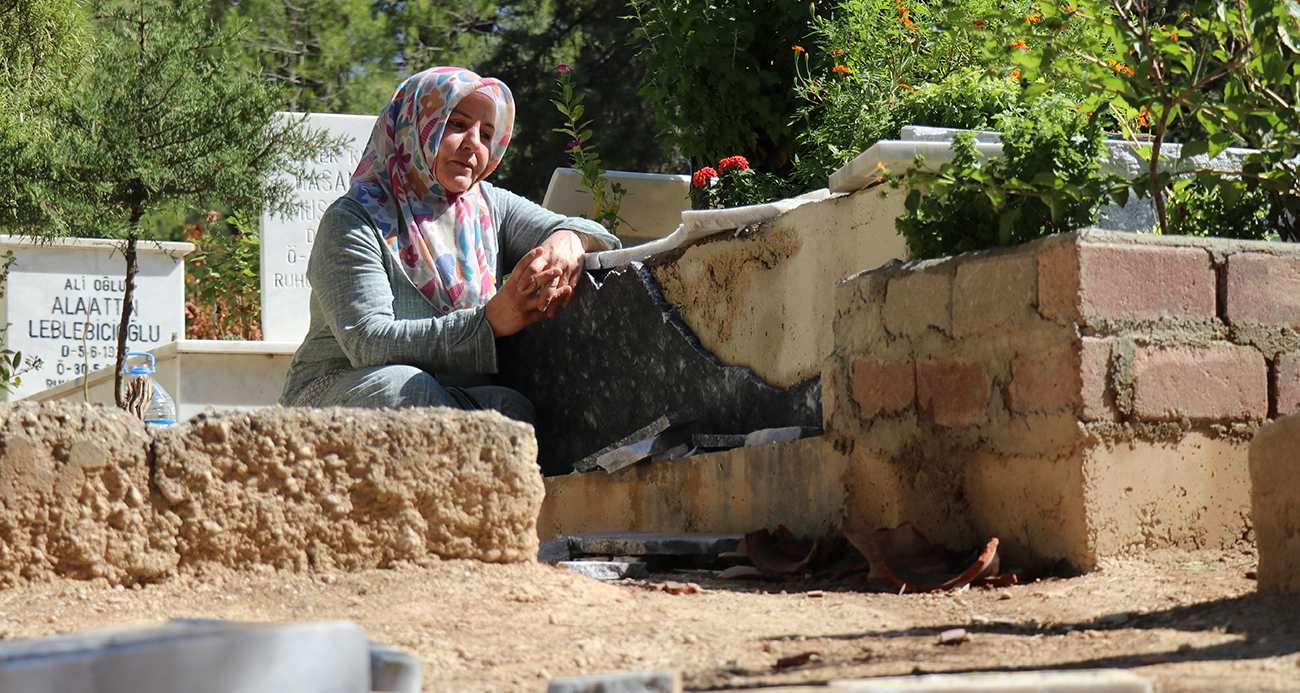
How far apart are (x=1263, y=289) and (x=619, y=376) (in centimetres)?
197

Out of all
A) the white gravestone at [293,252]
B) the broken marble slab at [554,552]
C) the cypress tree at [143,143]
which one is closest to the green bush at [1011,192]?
the broken marble slab at [554,552]

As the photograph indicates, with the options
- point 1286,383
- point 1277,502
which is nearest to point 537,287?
point 1286,383

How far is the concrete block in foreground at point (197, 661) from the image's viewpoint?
1174 millimetres

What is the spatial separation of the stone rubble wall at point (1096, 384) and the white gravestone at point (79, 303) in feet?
22.8

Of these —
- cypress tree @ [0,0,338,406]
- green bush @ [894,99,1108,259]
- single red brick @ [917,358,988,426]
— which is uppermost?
cypress tree @ [0,0,338,406]

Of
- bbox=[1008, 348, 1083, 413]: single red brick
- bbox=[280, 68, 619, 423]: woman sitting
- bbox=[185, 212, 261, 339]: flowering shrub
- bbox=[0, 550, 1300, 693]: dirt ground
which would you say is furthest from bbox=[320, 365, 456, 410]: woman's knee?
bbox=[185, 212, 261, 339]: flowering shrub

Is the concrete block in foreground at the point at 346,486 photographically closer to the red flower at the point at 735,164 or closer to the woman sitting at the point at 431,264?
the woman sitting at the point at 431,264

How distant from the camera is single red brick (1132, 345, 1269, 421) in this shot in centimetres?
239

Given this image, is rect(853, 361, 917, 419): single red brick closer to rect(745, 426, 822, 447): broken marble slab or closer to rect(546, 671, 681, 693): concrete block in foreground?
rect(745, 426, 822, 447): broken marble slab

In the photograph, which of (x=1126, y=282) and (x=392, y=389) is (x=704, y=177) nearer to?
(x=392, y=389)

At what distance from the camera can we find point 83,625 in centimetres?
187

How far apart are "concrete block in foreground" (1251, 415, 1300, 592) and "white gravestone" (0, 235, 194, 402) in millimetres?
7661

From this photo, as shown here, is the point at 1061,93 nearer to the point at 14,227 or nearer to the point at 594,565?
the point at 594,565

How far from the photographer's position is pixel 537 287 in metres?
3.59
